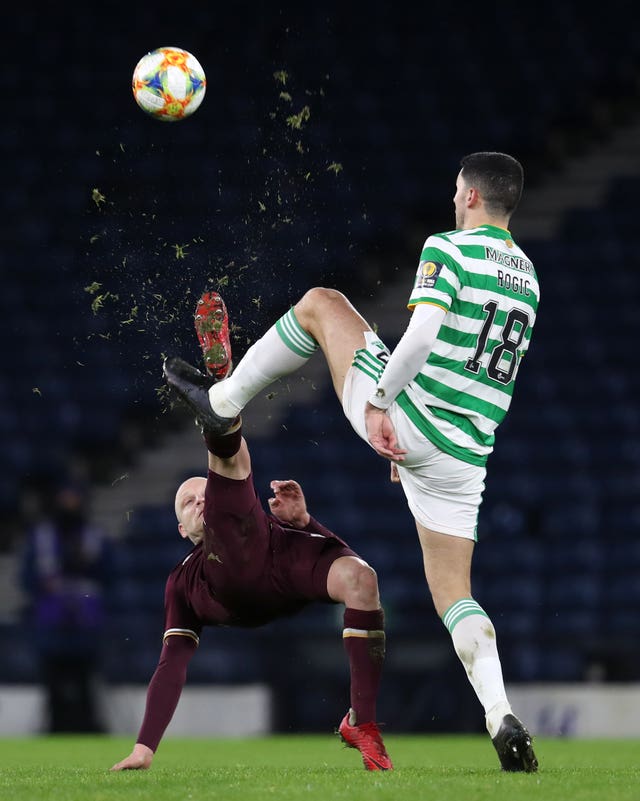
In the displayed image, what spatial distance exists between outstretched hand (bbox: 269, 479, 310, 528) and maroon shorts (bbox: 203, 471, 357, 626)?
13 centimetres

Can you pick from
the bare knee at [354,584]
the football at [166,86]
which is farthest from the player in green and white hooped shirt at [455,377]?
the football at [166,86]

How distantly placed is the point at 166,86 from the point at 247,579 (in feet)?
7.30

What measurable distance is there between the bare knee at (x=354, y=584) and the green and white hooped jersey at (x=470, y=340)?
0.57 metres

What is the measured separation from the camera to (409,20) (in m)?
16.1

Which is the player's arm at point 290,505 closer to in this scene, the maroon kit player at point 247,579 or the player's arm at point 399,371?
the maroon kit player at point 247,579

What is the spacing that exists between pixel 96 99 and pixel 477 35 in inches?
165

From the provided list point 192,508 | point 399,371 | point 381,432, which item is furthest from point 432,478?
point 192,508

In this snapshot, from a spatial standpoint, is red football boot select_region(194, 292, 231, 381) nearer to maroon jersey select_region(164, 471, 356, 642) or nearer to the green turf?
maroon jersey select_region(164, 471, 356, 642)

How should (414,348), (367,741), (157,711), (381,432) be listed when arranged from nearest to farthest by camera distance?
1. (414,348)
2. (381,432)
3. (367,741)
4. (157,711)

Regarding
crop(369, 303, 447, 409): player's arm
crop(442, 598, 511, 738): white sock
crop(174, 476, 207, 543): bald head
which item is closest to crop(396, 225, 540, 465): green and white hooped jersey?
crop(369, 303, 447, 409): player's arm

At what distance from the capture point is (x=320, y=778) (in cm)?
488

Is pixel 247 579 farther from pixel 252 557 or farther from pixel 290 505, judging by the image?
pixel 290 505

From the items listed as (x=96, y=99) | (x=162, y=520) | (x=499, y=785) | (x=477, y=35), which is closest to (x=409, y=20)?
Result: (x=477, y=35)

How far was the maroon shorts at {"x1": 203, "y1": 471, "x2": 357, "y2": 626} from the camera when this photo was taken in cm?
532
